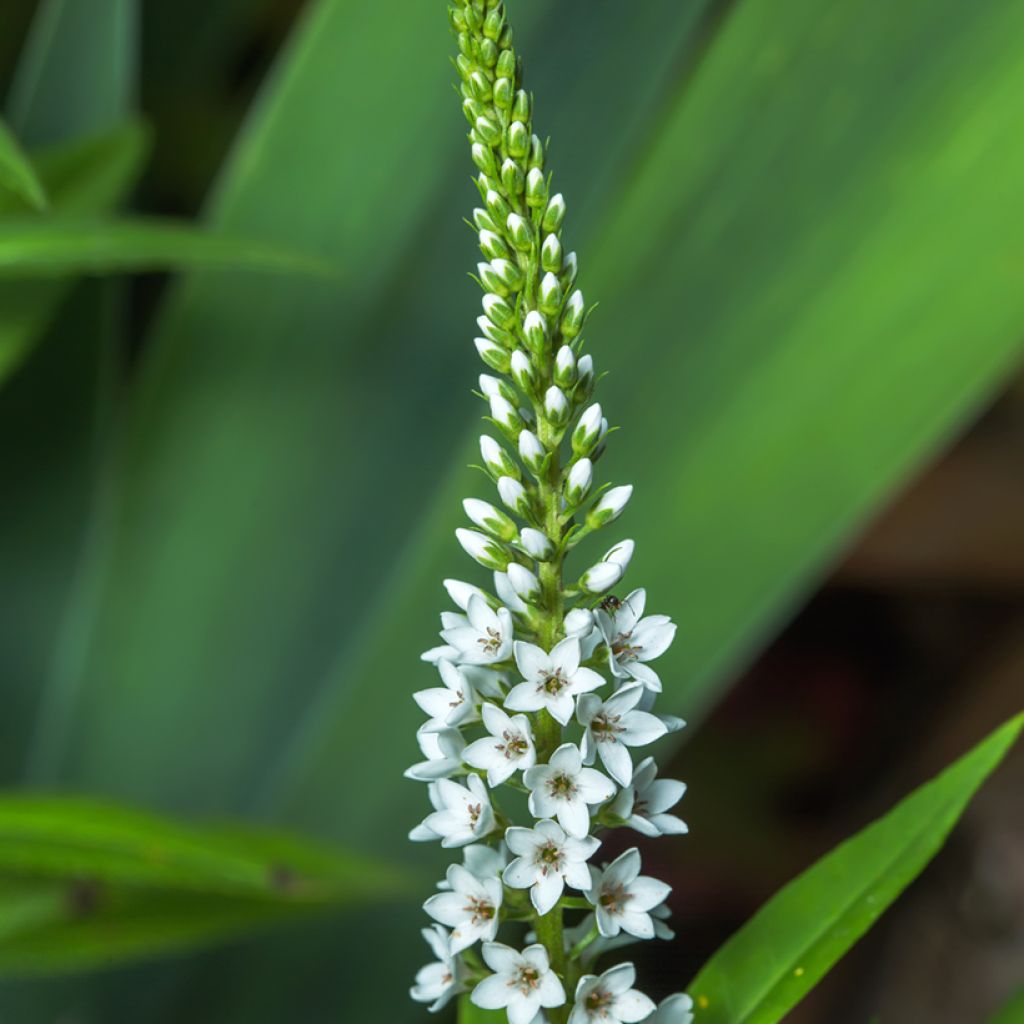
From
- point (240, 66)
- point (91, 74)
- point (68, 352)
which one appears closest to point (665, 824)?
point (68, 352)

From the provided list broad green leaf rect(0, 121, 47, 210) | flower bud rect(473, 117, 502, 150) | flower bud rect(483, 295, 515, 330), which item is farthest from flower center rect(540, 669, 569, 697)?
broad green leaf rect(0, 121, 47, 210)

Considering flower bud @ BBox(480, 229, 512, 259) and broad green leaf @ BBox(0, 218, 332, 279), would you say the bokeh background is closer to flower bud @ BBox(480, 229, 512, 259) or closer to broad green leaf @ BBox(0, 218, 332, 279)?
broad green leaf @ BBox(0, 218, 332, 279)

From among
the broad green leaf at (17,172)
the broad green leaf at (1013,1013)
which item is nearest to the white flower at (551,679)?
the broad green leaf at (1013,1013)

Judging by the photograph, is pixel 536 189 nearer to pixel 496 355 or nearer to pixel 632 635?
pixel 496 355

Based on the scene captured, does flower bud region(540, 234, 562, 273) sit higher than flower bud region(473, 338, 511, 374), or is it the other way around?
flower bud region(540, 234, 562, 273)

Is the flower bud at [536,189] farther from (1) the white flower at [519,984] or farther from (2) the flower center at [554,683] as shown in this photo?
(1) the white flower at [519,984]
